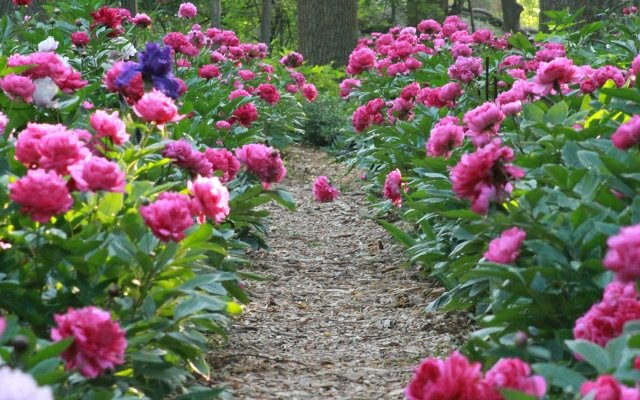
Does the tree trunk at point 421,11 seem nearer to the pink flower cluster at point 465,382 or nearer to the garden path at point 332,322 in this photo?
the garden path at point 332,322

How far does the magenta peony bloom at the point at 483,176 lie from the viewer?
2584 millimetres

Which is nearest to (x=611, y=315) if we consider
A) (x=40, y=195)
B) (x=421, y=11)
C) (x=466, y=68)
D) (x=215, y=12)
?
(x=40, y=195)

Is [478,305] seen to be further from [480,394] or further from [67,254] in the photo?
[480,394]

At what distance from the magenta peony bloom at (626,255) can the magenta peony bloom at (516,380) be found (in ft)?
1.09

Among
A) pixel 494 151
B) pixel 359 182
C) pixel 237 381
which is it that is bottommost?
pixel 359 182

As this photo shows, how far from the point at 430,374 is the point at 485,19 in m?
23.7

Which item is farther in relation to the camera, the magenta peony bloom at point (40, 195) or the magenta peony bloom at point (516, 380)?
the magenta peony bloom at point (40, 195)

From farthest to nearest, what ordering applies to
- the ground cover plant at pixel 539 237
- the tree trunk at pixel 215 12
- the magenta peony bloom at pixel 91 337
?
the tree trunk at pixel 215 12, the magenta peony bloom at pixel 91 337, the ground cover plant at pixel 539 237

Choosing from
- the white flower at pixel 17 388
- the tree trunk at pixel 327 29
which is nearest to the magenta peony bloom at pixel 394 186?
the white flower at pixel 17 388

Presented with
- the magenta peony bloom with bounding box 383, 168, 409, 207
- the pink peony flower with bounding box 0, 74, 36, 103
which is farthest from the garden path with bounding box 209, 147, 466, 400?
the pink peony flower with bounding box 0, 74, 36, 103

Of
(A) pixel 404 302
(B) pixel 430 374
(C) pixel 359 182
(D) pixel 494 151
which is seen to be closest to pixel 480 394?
(B) pixel 430 374

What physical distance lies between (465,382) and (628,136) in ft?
3.93

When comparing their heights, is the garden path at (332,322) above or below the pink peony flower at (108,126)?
below

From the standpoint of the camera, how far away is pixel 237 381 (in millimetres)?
3605
